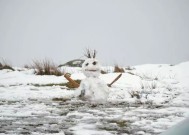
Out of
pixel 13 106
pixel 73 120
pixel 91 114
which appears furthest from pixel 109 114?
pixel 13 106

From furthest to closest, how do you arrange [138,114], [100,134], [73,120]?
[138,114] → [73,120] → [100,134]

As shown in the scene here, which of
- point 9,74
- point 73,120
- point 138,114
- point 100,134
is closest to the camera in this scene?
point 100,134

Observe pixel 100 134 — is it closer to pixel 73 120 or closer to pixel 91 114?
pixel 73 120

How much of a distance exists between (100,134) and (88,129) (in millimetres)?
196

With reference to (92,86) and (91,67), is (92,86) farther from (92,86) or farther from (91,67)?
(91,67)

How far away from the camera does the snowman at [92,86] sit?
393cm

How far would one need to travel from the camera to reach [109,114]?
2881 millimetres

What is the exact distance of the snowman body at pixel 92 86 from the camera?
12.9ft

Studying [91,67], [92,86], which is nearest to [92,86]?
[92,86]

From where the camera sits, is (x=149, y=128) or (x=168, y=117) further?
(x=168, y=117)

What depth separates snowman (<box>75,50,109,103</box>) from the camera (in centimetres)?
393

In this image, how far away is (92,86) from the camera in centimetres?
400

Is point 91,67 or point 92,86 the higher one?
point 91,67

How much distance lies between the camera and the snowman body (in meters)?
3.93
